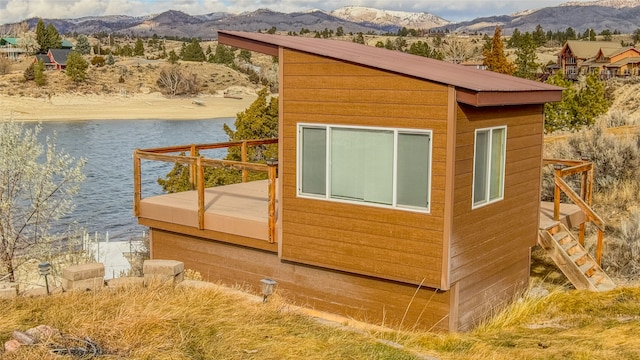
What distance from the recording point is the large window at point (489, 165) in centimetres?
825

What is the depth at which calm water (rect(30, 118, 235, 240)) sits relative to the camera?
73.0ft

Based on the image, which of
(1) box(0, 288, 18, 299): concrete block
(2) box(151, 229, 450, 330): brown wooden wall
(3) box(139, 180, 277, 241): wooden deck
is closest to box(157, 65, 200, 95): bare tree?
(3) box(139, 180, 277, 241): wooden deck

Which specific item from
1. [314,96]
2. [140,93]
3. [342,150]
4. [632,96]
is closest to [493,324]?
[342,150]

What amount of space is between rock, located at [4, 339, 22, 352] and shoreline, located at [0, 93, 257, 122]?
50.5m

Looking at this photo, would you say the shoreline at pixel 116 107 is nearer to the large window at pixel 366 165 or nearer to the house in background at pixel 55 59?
the house in background at pixel 55 59

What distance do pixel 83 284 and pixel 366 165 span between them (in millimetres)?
3424

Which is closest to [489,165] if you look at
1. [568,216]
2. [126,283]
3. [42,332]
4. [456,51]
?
[568,216]

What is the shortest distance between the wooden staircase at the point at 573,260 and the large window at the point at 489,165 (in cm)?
137

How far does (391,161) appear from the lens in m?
7.97

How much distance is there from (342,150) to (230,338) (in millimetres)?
3042

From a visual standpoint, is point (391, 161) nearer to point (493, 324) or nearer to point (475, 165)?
point (475, 165)

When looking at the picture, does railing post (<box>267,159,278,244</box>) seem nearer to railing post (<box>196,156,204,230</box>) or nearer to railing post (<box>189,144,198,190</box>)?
railing post (<box>196,156,204,230</box>)

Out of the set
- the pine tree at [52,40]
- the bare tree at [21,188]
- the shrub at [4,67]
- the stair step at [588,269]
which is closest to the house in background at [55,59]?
the shrub at [4,67]

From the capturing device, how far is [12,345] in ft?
18.1
